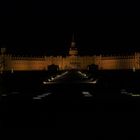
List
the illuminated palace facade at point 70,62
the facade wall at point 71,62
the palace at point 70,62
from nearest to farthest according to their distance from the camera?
the facade wall at point 71,62 < the palace at point 70,62 < the illuminated palace facade at point 70,62

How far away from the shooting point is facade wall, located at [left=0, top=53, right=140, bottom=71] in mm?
171875

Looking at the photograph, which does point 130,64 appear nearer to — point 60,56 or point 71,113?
point 60,56

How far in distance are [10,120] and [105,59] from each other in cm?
16943

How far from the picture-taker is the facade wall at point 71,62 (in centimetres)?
17188

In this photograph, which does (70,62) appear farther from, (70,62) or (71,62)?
(71,62)

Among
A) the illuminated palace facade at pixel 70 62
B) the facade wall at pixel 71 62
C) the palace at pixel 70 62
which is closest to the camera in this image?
the facade wall at pixel 71 62

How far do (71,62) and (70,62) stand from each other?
751 millimetres

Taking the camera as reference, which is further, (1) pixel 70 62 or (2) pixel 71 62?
(2) pixel 71 62

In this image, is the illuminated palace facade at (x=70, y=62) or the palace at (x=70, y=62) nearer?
the palace at (x=70, y=62)

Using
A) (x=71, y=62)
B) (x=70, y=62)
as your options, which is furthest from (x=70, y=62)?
(x=71, y=62)

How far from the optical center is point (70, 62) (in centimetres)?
18675

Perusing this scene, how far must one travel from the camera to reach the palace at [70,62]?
565 ft

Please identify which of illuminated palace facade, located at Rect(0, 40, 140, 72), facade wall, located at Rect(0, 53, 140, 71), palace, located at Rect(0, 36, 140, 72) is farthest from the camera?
illuminated palace facade, located at Rect(0, 40, 140, 72)

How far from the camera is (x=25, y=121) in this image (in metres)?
9.67
